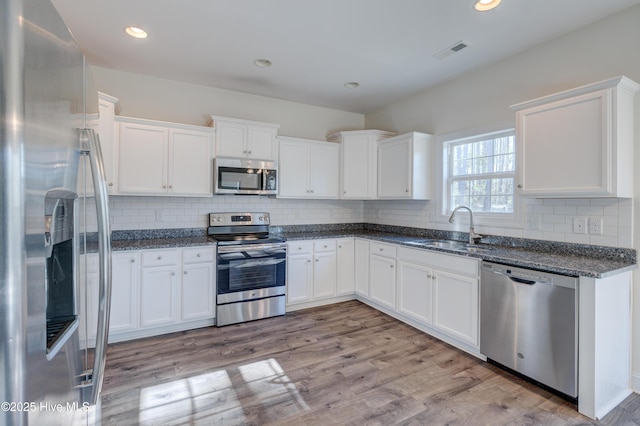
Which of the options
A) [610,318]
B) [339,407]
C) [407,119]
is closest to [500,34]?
[407,119]

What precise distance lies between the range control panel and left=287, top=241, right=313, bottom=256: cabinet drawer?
0.62 meters

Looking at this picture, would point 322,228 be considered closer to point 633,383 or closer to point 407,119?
point 407,119

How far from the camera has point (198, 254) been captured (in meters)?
3.30

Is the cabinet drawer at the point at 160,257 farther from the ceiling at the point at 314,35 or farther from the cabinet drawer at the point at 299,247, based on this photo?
the ceiling at the point at 314,35

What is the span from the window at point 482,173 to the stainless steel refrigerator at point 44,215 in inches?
132

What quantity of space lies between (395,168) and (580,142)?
1959mm

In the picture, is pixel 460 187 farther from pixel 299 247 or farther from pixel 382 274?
pixel 299 247

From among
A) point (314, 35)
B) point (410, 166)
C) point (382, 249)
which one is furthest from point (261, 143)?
point (382, 249)

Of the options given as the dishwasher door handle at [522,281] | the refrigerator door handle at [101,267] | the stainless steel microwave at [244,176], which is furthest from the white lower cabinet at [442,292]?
the refrigerator door handle at [101,267]

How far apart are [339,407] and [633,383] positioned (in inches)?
84.8

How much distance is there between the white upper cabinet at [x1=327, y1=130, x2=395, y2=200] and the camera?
431 cm

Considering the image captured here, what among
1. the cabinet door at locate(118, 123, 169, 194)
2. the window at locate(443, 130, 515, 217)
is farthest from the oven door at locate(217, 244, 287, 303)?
the window at locate(443, 130, 515, 217)

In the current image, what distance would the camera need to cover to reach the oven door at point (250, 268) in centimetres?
339

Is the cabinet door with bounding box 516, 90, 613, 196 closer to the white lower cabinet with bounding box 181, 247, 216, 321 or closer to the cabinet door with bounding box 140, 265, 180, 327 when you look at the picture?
the white lower cabinet with bounding box 181, 247, 216, 321
